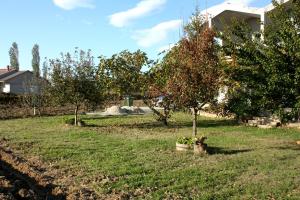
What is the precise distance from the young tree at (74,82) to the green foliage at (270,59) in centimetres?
1110

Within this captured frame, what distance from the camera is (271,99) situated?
12773 millimetres

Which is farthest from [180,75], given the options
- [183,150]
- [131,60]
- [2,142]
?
[131,60]

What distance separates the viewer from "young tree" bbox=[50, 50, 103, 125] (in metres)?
23.6

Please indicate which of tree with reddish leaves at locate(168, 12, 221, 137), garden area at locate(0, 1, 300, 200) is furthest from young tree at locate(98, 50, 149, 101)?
tree with reddish leaves at locate(168, 12, 221, 137)

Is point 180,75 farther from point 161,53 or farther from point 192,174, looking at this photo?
point 161,53

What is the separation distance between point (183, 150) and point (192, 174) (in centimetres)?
342

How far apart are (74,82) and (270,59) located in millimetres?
13449

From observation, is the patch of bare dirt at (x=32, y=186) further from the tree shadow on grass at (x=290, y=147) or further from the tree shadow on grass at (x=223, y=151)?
the tree shadow on grass at (x=290, y=147)

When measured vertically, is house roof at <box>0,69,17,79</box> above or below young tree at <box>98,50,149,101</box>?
above

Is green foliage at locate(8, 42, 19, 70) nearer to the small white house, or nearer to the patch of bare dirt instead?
the small white house

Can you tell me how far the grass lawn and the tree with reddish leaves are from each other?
175cm

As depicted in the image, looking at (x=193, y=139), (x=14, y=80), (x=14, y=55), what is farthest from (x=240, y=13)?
(x=14, y=55)

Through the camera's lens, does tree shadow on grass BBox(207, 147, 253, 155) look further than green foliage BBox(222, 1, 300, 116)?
Yes

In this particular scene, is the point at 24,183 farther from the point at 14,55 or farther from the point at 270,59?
the point at 14,55
